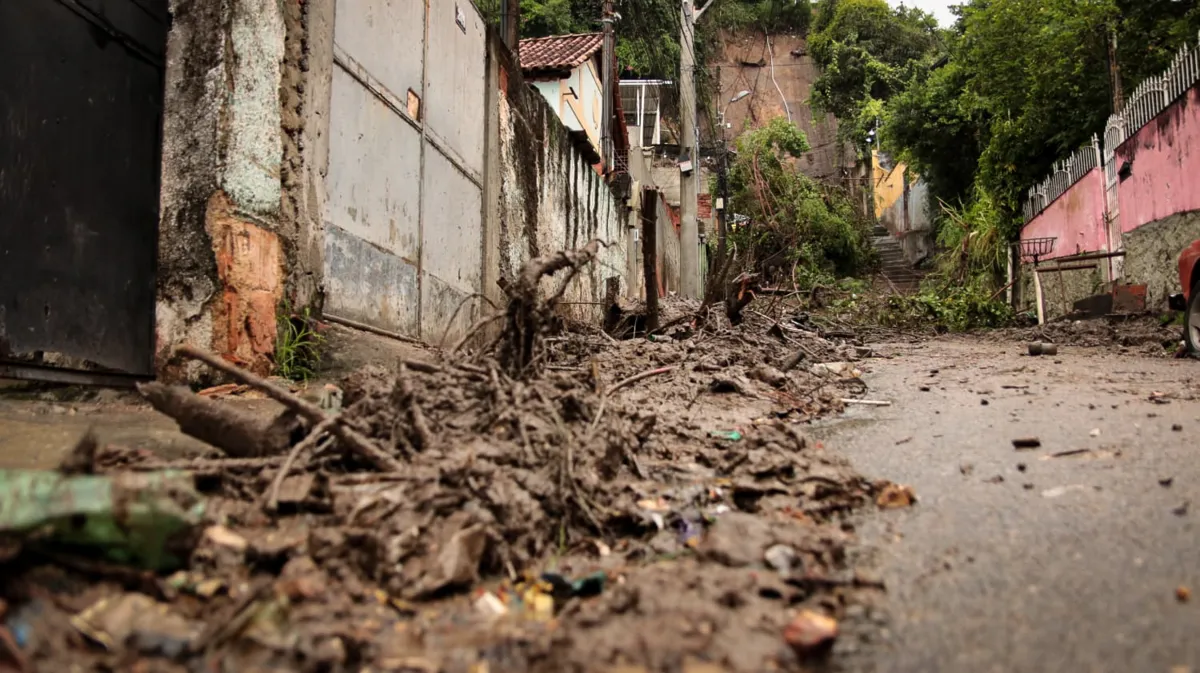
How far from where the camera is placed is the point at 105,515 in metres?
1.61

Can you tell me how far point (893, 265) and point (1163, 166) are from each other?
726 inches

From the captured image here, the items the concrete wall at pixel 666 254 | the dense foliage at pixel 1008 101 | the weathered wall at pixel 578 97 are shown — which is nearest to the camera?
the dense foliage at pixel 1008 101

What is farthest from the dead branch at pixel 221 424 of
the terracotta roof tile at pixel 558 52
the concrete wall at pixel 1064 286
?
the terracotta roof tile at pixel 558 52

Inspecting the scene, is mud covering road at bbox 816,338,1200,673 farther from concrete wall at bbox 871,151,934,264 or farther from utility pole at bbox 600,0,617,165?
concrete wall at bbox 871,151,934,264

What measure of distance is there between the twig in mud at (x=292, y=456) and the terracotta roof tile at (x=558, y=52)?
15.2 metres

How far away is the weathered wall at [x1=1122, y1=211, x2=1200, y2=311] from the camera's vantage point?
897 cm

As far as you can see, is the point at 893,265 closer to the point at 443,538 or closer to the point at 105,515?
the point at 443,538

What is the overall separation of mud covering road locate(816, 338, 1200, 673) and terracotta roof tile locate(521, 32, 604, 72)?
14.3 meters

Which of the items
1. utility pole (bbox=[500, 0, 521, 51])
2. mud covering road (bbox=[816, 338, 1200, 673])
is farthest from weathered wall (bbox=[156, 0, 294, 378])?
utility pole (bbox=[500, 0, 521, 51])

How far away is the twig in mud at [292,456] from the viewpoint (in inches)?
78.8

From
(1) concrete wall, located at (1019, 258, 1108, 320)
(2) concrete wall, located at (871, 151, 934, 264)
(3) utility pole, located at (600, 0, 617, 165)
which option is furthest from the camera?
(2) concrete wall, located at (871, 151, 934, 264)

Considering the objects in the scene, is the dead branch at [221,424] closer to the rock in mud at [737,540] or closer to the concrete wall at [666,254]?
the rock in mud at [737,540]

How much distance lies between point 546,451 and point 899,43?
36.1 m

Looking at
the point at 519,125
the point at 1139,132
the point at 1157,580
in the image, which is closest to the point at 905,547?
the point at 1157,580
